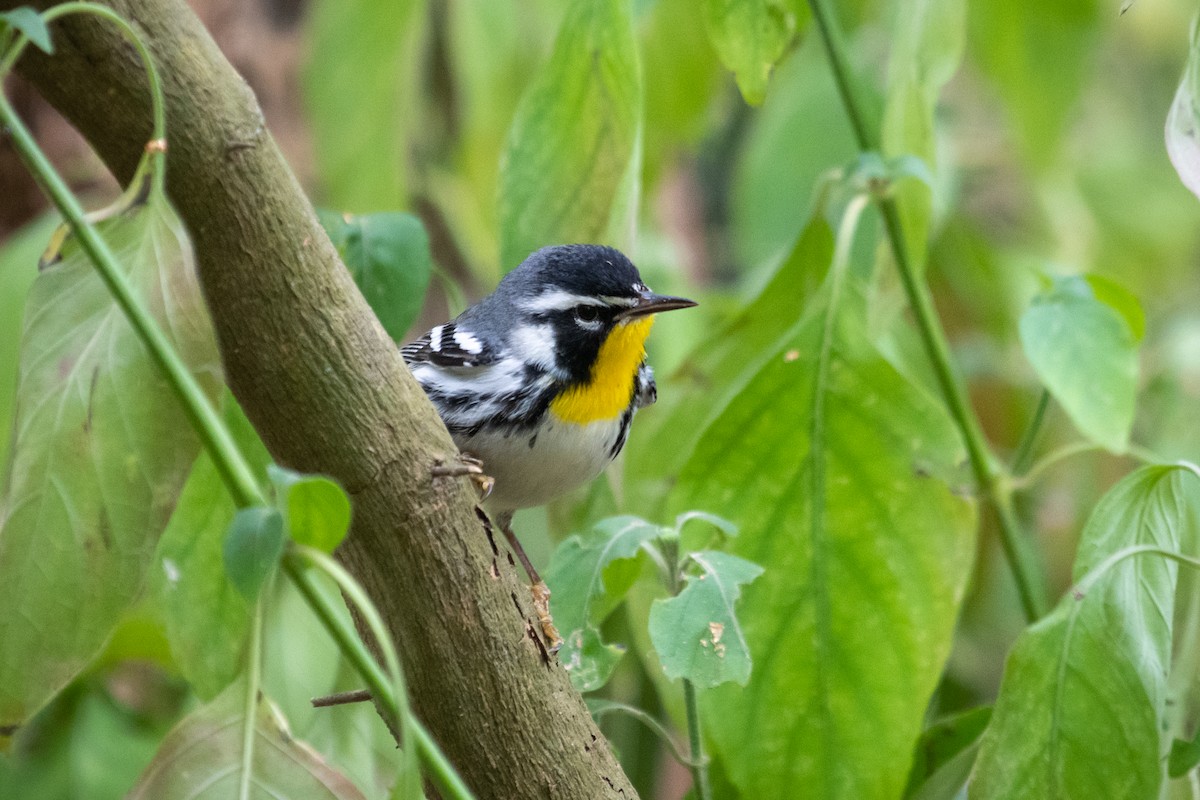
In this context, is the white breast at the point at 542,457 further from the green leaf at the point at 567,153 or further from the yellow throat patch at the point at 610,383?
the green leaf at the point at 567,153

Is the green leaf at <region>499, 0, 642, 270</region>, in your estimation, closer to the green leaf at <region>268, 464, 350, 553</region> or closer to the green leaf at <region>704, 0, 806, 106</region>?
the green leaf at <region>704, 0, 806, 106</region>

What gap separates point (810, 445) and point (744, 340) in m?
0.22

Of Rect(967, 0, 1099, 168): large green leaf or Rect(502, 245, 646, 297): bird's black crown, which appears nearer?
Rect(502, 245, 646, 297): bird's black crown

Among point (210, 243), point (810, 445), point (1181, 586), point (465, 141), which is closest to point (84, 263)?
point (210, 243)

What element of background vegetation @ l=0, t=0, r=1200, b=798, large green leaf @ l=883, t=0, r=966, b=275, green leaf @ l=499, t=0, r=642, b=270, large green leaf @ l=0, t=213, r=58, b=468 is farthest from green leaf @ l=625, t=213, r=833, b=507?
large green leaf @ l=0, t=213, r=58, b=468

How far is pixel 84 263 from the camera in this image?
0.76 metres

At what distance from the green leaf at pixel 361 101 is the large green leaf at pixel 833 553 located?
691 mm

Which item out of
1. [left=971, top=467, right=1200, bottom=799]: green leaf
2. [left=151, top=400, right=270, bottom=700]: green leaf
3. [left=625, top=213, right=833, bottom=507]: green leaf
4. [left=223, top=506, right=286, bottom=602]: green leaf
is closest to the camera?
[left=223, top=506, right=286, bottom=602]: green leaf

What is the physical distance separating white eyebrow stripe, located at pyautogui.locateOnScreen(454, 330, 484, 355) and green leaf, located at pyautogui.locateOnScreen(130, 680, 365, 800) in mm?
741

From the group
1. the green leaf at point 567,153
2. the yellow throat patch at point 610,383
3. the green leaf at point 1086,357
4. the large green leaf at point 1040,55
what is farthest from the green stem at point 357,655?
the large green leaf at point 1040,55

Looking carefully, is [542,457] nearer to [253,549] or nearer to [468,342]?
[468,342]

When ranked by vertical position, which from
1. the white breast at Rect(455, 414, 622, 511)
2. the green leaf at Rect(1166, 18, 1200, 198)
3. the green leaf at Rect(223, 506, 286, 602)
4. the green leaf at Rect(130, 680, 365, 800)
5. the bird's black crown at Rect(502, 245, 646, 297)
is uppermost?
the green leaf at Rect(1166, 18, 1200, 198)

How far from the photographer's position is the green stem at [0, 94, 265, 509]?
26.1 inches

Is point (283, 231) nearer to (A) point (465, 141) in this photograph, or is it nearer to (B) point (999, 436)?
(A) point (465, 141)
